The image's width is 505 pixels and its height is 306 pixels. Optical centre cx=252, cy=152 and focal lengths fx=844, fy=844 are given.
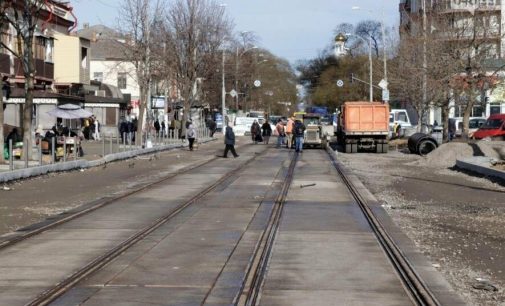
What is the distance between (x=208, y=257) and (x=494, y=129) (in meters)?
37.1

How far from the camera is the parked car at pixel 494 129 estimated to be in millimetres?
44419

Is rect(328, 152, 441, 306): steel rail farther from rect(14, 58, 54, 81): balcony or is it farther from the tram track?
Result: rect(14, 58, 54, 81): balcony

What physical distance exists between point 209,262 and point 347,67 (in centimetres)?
9581

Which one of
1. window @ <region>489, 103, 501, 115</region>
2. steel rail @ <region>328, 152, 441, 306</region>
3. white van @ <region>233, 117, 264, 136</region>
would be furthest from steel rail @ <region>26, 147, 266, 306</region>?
white van @ <region>233, 117, 264, 136</region>

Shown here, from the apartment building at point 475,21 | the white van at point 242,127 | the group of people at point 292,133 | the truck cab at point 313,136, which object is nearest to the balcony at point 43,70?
the group of people at point 292,133

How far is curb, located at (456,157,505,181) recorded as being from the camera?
2516 centimetres

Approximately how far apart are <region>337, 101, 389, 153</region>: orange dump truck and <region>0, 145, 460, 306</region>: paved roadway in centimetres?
2550

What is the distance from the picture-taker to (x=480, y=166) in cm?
2766

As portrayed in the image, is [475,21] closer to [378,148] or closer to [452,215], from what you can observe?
[378,148]

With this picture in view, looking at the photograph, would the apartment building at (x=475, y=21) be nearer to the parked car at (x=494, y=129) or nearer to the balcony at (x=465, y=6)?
the balcony at (x=465, y=6)

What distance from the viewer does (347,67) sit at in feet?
344

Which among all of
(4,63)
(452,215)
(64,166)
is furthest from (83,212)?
(4,63)

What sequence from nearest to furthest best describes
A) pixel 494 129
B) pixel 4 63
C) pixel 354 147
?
pixel 354 147, pixel 494 129, pixel 4 63

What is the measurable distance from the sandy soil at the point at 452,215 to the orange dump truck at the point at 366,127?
11.1 metres
